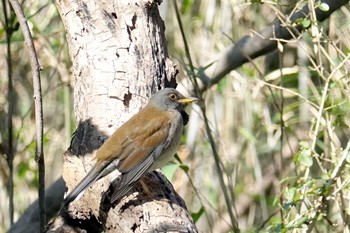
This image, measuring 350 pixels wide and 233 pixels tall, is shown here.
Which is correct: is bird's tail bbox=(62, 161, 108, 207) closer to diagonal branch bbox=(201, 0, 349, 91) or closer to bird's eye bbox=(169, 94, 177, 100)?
bird's eye bbox=(169, 94, 177, 100)

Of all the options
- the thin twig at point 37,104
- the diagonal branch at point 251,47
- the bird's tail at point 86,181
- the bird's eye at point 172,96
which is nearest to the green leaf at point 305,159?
the bird's eye at point 172,96

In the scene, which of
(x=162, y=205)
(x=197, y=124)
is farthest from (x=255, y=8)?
(x=162, y=205)

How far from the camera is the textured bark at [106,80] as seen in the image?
15.3 feet

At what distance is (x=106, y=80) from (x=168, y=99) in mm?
704

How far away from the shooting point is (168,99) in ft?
18.0

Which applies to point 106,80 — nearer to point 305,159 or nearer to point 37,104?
point 37,104

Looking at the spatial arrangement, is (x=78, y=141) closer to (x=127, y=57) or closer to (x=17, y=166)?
(x=127, y=57)

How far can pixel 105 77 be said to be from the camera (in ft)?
16.1

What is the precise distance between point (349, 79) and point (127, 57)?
5.57 ft

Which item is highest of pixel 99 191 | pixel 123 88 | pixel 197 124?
pixel 123 88

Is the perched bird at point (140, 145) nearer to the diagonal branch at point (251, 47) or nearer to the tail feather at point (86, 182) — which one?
the tail feather at point (86, 182)

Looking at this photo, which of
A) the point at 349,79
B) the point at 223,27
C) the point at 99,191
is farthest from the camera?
the point at 223,27

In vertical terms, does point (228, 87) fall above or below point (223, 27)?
below

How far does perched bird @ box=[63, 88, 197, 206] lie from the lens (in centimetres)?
460
